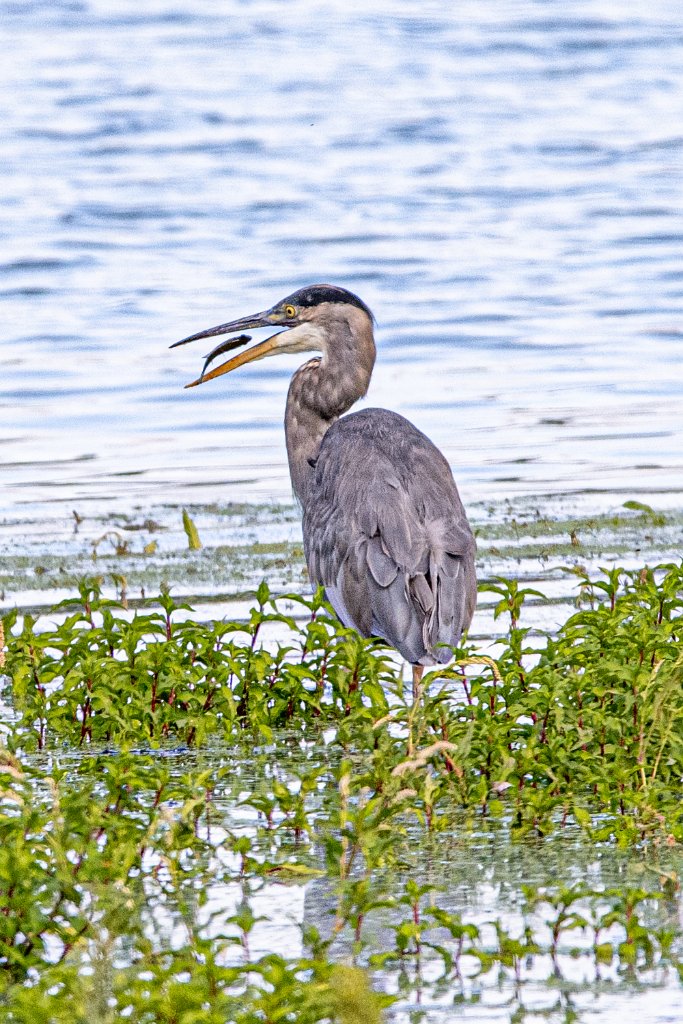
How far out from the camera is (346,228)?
66.1 ft

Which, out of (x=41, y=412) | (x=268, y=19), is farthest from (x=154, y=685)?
(x=268, y=19)

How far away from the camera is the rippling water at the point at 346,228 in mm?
11266

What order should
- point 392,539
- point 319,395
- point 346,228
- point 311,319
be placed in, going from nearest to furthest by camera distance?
point 392,539 → point 319,395 → point 311,319 → point 346,228

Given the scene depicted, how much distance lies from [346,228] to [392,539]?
1463cm

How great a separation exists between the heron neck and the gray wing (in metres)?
0.94

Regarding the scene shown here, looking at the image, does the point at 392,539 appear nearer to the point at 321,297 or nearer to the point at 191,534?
the point at 321,297

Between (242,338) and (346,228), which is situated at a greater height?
(242,338)

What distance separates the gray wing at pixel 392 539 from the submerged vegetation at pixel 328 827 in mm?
275

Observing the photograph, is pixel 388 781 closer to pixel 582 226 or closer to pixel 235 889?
pixel 235 889

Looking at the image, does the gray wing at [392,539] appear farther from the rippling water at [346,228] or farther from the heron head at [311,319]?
the rippling water at [346,228]

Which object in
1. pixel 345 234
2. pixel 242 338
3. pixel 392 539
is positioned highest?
pixel 242 338

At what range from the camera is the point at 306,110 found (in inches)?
1072

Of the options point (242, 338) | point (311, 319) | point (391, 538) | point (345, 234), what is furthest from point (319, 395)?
point (345, 234)

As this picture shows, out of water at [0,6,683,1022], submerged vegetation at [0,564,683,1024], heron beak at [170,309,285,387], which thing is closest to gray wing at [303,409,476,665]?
submerged vegetation at [0,564,683,1024]
